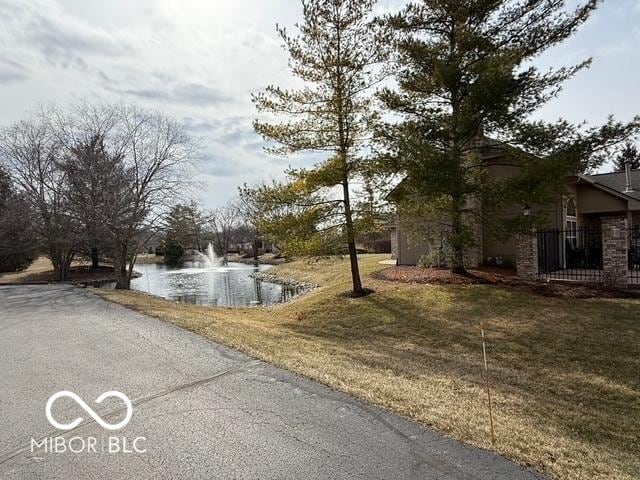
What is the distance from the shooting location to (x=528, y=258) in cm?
1227

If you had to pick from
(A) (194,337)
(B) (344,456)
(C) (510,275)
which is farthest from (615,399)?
(C) (510,275)

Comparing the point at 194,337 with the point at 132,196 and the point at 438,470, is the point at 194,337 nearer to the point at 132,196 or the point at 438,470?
the point at 438,470

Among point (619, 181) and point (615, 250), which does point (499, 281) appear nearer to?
point (615, 250)

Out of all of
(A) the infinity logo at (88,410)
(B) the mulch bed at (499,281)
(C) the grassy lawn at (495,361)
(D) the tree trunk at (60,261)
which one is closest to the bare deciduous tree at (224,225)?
(D) the tree trunk at (60,261)

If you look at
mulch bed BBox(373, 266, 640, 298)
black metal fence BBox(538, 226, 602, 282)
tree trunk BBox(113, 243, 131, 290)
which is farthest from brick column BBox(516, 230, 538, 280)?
tree trunk BBox(113, 243, 131, 290)

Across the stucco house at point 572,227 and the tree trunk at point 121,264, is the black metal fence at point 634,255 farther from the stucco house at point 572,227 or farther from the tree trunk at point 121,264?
the tree trunk at point 121,264

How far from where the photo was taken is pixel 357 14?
12.2 meters

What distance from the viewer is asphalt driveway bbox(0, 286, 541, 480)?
2.89 meters

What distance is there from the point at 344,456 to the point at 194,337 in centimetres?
449

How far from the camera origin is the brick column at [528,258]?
12133mm

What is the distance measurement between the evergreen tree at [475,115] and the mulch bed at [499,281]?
2.90 feet

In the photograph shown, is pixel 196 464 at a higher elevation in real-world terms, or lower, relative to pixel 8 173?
lower

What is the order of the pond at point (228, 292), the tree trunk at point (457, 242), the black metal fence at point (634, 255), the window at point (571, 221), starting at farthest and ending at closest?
the pond at point (228, 292), the window at point (571, 221), the black metal fence at point (634, 255), the tree trunk at point (457, 242)

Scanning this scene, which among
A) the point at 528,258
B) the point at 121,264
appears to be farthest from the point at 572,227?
the point at 121,264
